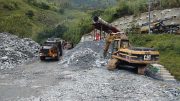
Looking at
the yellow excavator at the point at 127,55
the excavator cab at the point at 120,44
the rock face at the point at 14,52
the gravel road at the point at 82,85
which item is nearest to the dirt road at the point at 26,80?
the gravel road at the point at 82,85

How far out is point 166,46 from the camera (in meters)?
41.2

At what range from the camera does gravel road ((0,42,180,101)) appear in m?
24.3

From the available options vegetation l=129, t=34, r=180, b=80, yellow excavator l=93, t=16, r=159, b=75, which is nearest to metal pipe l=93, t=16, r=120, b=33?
yellow excavator l=93, t=16, r=159, b=75

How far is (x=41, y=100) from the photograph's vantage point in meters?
23.2

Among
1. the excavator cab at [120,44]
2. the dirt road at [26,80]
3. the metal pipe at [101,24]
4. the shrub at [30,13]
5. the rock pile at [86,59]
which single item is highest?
the shrub at [30,13]

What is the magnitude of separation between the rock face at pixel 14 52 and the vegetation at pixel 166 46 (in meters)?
12.7

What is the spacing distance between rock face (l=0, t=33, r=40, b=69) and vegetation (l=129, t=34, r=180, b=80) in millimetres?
12660

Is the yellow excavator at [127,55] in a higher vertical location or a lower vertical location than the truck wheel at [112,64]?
Answer: higher

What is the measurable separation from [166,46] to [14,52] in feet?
53.5

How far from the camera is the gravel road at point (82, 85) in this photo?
24.3m

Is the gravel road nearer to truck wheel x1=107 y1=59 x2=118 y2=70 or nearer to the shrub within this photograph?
truck wheel x1=107 y1=59 x2=118 y2=70

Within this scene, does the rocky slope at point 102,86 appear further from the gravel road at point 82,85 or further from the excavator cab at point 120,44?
the excavator cab at point 120,44

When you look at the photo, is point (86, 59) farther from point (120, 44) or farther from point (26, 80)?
point (26, 80)

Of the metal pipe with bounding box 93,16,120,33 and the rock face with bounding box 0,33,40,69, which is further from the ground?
the metal pipe with bounding box 93,16,120,33
